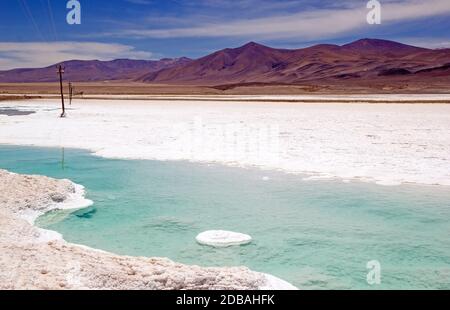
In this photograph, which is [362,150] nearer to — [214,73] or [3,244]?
[3,244]

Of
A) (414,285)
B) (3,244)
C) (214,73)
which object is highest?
(214,73)

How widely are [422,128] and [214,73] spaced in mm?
164252

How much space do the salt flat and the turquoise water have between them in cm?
112

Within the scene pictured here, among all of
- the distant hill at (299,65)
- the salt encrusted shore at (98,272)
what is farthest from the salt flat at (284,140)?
the distant hill at (299,65)

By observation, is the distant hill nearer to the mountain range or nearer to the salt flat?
the mountain range

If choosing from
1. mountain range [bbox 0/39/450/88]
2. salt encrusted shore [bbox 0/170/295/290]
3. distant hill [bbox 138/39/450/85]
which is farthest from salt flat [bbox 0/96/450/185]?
distant hill [bbox 138/39/450/85]

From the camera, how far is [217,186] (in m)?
9.10

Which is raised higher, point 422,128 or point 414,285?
point 422,128

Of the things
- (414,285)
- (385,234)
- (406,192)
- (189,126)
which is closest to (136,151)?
(189,126)

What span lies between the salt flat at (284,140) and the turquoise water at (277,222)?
1125 millimetres

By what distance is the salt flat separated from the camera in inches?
409

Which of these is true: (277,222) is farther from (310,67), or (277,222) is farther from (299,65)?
(299,65)

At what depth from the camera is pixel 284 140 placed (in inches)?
558

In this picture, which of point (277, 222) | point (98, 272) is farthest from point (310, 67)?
point (98, 272)
